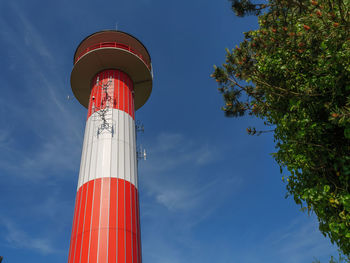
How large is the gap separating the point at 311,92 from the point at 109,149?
11.5 metres

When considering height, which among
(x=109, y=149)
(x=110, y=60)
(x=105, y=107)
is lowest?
(x=109, y=149)

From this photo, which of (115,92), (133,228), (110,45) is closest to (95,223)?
(133,228)

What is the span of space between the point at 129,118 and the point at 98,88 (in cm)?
333

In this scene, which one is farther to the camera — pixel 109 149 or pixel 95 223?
pixel 109 149

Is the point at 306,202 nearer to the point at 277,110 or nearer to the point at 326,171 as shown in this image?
the point at 326,171

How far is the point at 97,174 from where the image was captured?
14211mm

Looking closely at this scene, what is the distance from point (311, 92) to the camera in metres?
6.36

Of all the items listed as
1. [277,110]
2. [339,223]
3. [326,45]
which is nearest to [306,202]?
[339,223]

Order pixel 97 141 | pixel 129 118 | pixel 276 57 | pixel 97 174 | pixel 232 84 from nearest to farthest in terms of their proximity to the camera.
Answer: pixel 276 57, pixel 232 84, pixel 97 174, pixel 97 141, pixel 129 118

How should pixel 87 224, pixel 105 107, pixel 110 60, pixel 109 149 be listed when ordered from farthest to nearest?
1. pixel 110 60
2. pixel 105 107
3. pixel 109 149
4. pixel 87 224

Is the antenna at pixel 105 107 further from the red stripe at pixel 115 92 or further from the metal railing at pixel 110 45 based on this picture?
the metal railing at pixel 110 45

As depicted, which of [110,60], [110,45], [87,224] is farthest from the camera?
[110,60]

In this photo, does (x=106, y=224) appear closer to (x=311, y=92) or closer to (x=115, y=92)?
(x=115, y=92)

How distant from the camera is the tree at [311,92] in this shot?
5707 millimetres
